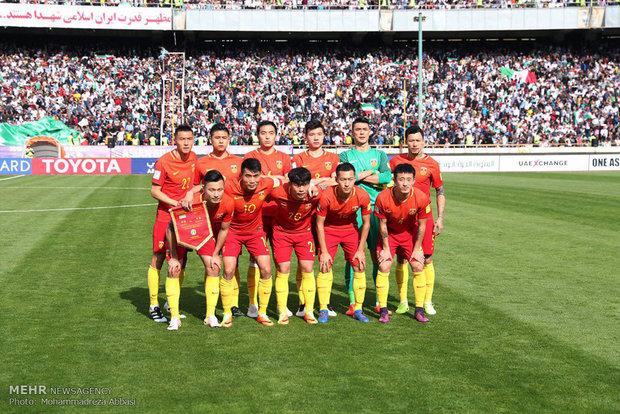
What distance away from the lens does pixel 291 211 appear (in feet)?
25.1

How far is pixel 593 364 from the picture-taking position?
239 inches

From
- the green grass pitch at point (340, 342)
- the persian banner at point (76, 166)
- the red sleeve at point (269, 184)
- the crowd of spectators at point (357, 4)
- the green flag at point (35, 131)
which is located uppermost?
the crowd of spectators at point (357, 4)

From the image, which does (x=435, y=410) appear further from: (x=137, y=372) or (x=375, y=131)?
(x=375, y=131)

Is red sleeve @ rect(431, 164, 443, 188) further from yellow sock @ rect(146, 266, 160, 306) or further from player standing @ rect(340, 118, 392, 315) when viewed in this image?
yellow sock @ rect(146, 266, 160, 306)

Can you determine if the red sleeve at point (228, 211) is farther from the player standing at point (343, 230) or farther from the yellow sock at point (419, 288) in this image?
the yellow sock at point (419, 288)

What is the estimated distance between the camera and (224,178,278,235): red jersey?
7.52 metres

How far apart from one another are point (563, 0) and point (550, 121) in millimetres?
13206

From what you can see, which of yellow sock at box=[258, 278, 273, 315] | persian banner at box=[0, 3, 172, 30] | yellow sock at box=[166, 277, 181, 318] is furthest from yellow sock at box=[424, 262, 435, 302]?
persian banner at box=[0, 3, 172, 30]

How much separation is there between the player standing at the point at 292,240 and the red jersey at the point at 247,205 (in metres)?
0.15

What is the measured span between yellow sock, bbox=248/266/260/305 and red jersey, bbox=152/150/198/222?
1229 mm

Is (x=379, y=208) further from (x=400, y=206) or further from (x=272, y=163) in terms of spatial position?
(x=272, y=163)

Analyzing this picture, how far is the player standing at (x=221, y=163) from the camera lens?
26.7 ft

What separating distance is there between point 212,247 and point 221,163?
1.27 m

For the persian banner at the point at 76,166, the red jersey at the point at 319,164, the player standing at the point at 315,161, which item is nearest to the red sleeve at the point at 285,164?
the player standing at the point at 315,161
